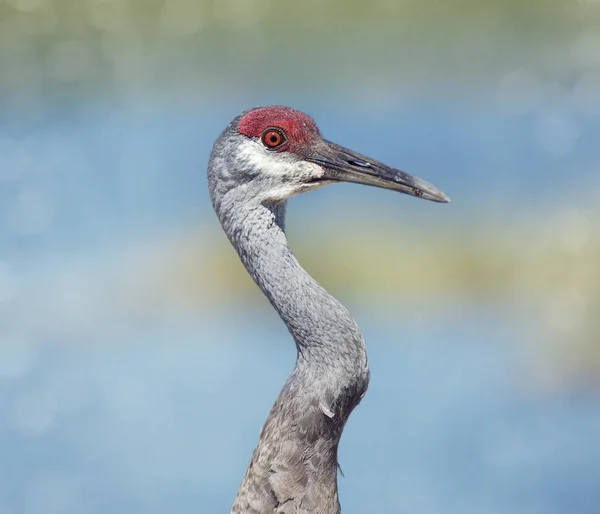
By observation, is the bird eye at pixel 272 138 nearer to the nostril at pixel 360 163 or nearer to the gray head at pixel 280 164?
the gray head at pixel 280 164

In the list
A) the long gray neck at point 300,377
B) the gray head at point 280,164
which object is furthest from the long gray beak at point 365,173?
the long gray neck at point 300,377

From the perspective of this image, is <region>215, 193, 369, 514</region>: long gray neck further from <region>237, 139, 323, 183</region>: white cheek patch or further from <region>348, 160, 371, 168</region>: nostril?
<region>348, 160, 371, 168</region>: nostril

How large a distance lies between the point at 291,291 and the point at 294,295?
0.01 meters

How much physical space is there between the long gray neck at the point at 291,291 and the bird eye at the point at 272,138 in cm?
14

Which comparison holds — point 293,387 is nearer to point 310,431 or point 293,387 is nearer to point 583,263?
point 310,431

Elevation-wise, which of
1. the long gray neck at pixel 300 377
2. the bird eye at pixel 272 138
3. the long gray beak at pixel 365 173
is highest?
the bird eye at pixel 272 138

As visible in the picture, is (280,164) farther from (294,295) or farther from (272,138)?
(294,295)

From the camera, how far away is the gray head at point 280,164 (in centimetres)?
184

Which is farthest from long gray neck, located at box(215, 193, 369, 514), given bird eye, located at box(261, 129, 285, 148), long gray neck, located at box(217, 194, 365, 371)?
bird eye, located at box(261, 129, 285, 148)

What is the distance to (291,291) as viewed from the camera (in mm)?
1801

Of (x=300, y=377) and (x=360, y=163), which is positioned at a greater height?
(x=360, y=163)

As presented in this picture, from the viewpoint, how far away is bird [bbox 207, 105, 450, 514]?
1.79 meters

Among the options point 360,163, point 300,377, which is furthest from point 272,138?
point 300,377

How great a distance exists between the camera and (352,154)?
74.0 inches
